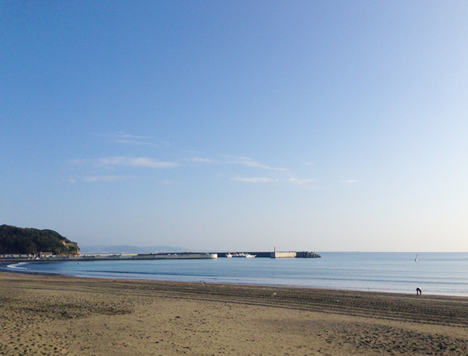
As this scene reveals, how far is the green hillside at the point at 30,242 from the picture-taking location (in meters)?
127

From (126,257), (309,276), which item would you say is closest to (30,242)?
(126,257)

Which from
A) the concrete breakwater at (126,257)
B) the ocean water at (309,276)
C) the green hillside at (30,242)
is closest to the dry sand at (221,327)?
the ocean water at (309,276)

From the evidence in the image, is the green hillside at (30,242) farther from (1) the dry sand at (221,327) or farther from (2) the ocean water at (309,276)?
(1) the dry sand at (221,327)

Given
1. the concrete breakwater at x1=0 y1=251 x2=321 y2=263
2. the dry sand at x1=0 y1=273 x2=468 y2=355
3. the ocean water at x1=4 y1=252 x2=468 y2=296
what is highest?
the dry sand at x1=0 y1=273 x2=468 y2=355

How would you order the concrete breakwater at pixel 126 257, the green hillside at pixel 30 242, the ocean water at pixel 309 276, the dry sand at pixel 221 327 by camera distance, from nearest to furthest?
1. the dry sand at pixel 221 327
2. the ocean water at pixel 309 276
3. the concrete breakwater at pixel 126 257
4. the green hillside at pixel 30 242

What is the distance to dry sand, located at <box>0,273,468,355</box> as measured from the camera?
11070mm

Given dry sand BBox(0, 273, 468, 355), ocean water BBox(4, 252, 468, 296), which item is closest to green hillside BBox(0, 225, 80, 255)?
ocean water BBox(4, 252, 468, 296)

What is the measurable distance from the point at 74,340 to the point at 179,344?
11.2 feet

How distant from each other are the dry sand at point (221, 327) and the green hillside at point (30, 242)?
→ 125 m

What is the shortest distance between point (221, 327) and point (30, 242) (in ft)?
453

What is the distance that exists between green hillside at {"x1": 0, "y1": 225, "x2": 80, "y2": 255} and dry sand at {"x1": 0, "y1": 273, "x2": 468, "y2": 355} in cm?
12506

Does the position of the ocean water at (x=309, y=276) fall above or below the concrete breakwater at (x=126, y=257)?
above

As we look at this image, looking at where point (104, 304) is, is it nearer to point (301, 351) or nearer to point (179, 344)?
point (179, 344)

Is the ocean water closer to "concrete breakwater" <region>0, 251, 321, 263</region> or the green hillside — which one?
"concrete breakwater" <region>0, 251, 321, 263</region>
